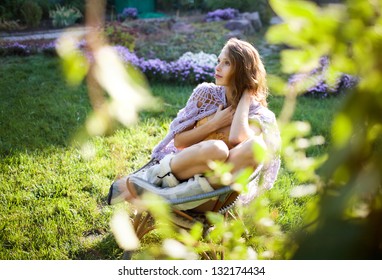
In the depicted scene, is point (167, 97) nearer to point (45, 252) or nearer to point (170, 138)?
point (170, 138)

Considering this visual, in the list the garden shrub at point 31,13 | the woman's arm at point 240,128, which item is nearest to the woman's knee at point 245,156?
the woman's arm at point 240,128

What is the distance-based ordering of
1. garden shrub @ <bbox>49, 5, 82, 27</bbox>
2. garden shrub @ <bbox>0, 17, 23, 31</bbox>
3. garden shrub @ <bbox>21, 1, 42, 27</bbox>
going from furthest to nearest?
1. garden shrub @ <bbox>49, 5, 82, 27</bbox>
2. garden shrub @ <bbox>21, 1, 42, 27</bbox>
3. garden shrub @ <bbox>0, 17, 23, 31</bbox>

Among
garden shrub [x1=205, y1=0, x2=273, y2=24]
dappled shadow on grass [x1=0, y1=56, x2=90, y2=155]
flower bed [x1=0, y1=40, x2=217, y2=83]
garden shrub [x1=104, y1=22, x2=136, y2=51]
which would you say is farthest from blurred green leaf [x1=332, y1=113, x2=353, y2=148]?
garden shrub [x1=205, y1=0, x2=273, y2=24]

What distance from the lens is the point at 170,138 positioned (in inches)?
110

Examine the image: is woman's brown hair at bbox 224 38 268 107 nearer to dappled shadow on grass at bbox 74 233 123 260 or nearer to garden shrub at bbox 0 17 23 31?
dappled shadow on grass at bbox 74 233 123 260

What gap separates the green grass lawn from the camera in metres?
2.52

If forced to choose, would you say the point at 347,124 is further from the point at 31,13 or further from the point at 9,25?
the point at 31,13

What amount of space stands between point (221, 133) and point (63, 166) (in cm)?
139

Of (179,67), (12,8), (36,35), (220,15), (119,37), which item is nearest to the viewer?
(179,67)

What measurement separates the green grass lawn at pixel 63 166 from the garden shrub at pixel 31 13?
3.25m

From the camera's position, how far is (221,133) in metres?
2.63

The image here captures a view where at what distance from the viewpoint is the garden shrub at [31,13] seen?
805 centimetres

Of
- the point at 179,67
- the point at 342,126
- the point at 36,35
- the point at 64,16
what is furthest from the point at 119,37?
the point at 342,126

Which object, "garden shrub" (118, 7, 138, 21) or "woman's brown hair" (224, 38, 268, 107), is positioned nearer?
"woman's brown hair" (224, 38, 268, 107)
